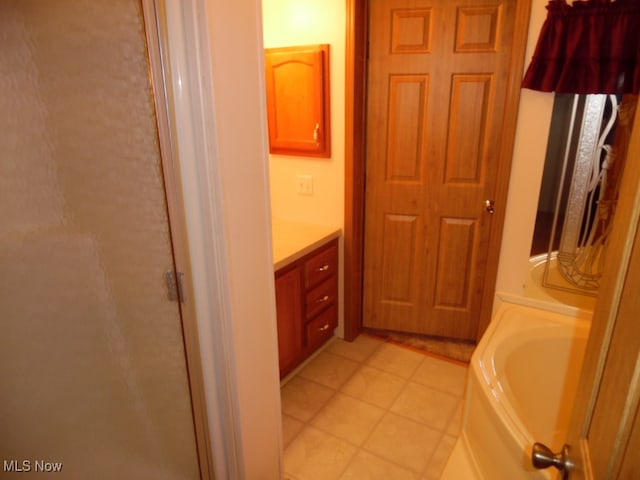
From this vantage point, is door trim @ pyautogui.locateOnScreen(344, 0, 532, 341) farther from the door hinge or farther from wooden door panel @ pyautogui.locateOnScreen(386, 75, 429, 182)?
the door hinge

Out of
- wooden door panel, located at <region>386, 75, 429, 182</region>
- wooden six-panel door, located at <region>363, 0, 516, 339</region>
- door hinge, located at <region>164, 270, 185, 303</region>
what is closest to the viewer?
door hinge, located at <region>164, 270, 185, 303</region>

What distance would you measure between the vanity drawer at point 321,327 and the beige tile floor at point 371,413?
12cm

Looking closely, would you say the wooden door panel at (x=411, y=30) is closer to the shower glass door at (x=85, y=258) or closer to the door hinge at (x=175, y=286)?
the shower glass door at (x=85, y=258)

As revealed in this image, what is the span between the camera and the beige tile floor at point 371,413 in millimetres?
1812

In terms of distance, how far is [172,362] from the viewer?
126 cm

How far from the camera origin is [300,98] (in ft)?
7.72

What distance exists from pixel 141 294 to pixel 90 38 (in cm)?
69

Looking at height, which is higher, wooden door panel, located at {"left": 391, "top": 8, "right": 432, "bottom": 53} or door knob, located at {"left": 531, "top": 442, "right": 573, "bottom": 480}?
wooden door panel, located at {"left": 391, "top": 8, "right": 432, "bottom": 53}

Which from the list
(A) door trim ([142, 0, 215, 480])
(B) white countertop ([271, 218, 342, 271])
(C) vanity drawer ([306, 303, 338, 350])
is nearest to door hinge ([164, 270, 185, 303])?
(A) door trim ([142, 0, 215, 480])

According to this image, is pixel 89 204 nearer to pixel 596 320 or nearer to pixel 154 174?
pixel 154 174

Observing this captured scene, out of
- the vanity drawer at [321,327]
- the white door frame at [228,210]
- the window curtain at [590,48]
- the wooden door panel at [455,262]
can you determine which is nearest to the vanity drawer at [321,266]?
the vanity drawer at [321,327]

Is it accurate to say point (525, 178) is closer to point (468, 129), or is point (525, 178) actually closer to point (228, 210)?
point (468, 129)

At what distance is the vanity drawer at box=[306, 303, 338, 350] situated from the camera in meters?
2.41

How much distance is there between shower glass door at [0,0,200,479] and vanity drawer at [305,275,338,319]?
1102 millimetres
